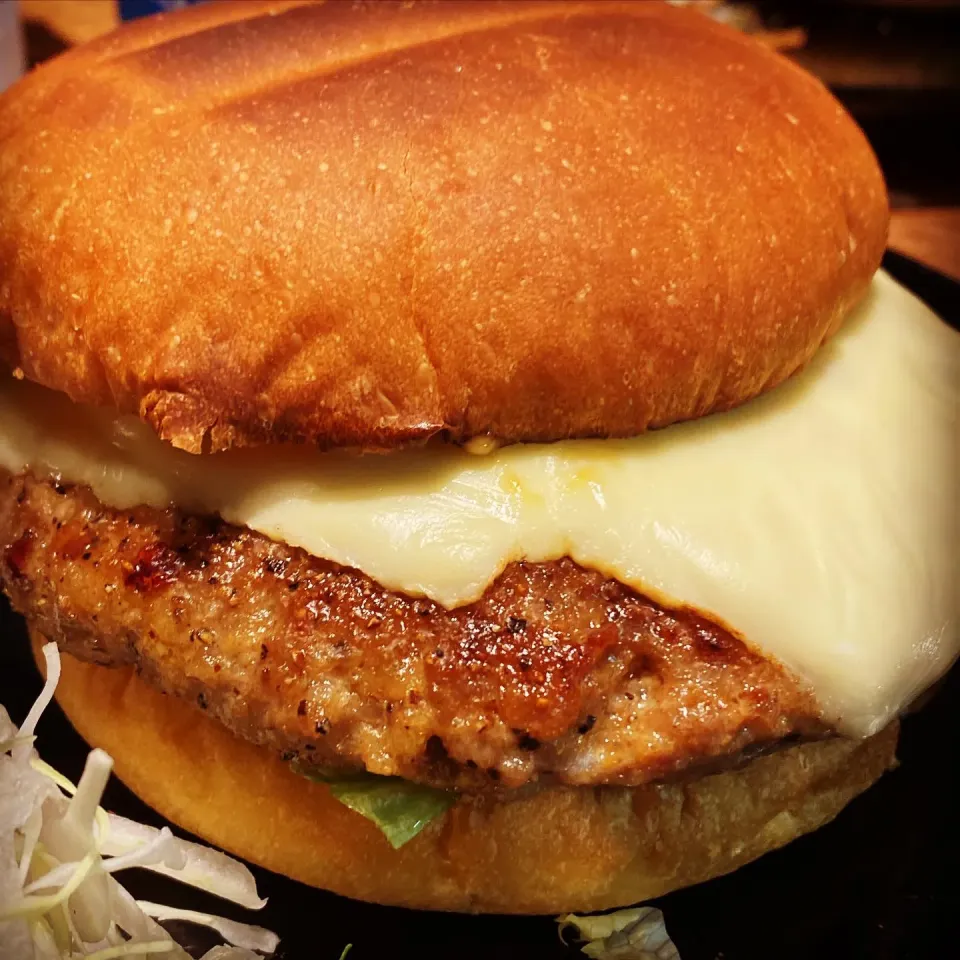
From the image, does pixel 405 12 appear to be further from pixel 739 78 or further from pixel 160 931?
pixel 160 931

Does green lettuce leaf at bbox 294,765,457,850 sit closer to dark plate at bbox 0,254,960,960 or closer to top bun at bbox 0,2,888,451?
dark plate at bbox 0,254,960,960

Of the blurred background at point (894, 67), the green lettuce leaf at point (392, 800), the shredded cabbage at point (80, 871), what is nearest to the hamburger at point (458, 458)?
the green lettuce leaf at point (392, 800)

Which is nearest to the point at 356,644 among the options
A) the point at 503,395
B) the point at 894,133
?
the point at 503,395

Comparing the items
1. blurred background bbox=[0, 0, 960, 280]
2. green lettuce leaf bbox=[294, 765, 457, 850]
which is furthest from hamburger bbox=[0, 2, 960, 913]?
blurred background bbox=[0, 0, 960, 280]

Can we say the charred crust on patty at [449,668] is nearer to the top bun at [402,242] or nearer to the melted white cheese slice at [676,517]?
the melted white cheese slice at [676,517]

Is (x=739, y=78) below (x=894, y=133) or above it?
above

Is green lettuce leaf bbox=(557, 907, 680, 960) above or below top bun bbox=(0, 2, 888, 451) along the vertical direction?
below

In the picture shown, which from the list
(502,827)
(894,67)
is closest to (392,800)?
(502,827)

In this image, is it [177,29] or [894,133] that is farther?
[894,133]
